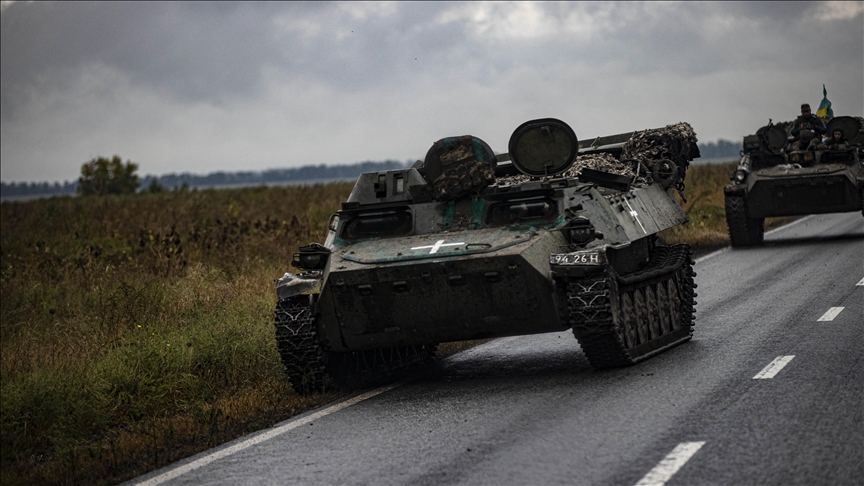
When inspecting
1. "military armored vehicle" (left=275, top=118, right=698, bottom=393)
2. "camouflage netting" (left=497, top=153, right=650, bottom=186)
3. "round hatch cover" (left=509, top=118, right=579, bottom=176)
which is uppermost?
"round hatch cover" (left=509, top=118, right=579, bottom=176)

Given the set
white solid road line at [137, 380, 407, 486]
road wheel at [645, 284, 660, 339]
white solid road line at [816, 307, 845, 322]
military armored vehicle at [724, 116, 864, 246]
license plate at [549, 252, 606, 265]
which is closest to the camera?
white solid road line at [137, 380, 407, 486]

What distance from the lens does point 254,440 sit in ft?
28.2

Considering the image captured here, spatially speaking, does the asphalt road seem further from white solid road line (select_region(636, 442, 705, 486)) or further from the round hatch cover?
the round hatch cover

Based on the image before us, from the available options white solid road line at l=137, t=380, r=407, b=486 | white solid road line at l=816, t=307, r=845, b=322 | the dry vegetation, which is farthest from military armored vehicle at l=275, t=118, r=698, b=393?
the dry vegetation

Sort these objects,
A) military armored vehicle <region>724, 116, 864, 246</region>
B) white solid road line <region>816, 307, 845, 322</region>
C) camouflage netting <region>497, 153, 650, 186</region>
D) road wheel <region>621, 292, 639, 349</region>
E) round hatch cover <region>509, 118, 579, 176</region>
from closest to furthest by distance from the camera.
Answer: road wheel <region>621, 292, 639, 349</region>
round hatch cover <region>509, 118, 579, 176</region>
white solid road line <region>816, 307, 845, 322</region>
camouflage netting <region>497, 153, 650, 186</region>
military armored vehicle <region>724, 116, 864, 246</region>

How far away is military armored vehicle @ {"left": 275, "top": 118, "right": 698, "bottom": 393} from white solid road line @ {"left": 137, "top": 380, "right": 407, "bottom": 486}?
1.49ft

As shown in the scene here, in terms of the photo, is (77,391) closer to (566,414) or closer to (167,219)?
(566,414)

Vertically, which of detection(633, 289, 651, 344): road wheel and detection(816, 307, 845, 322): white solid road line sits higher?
detection(633, 289, 651, 344): road wheel

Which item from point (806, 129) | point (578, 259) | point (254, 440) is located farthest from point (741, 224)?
point (254, 440)

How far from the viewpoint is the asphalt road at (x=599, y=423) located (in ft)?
22.6

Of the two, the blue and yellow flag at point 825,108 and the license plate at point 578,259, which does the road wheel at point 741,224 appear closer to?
the blue and yellow flag at point 825,108

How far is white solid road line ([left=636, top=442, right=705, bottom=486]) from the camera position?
651 cm

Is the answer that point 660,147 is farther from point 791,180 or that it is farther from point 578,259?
point 791,180

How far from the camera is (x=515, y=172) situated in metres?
13.4
